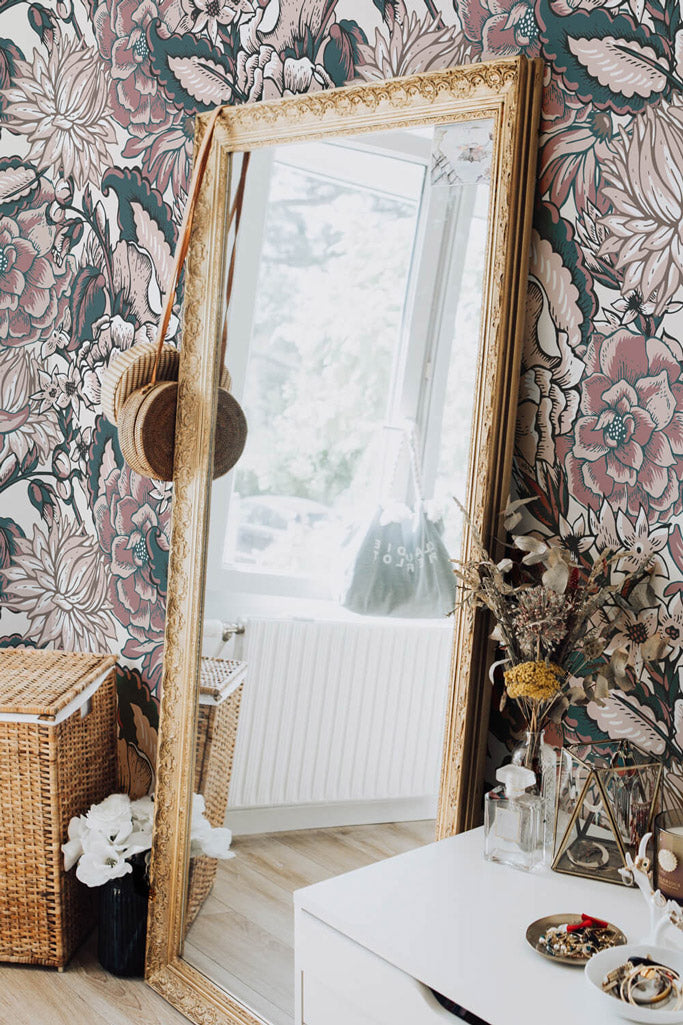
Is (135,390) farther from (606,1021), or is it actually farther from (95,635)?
(606,1021)

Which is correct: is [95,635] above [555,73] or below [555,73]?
below

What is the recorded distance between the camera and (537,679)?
1354 mm

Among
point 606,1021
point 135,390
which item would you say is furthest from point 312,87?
point 606,1021

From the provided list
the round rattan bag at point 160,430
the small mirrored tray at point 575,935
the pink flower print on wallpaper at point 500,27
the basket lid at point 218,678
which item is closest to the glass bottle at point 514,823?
the small mirrored tray at point 575,935

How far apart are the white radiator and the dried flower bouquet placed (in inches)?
6.6

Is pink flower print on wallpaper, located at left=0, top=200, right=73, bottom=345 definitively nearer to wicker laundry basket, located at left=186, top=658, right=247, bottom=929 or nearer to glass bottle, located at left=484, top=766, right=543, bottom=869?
wicker laundry basket, located at left=186, top=658, right=247, bottom=929

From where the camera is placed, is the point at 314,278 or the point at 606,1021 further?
the point at 314,278

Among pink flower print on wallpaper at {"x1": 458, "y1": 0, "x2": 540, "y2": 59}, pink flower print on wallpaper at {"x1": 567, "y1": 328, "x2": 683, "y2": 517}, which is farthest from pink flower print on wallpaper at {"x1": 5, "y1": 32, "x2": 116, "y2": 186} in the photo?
pink flower print on wallpaper at {"x1": 567, "y1": 328, "x2": 683, "y2": 517}

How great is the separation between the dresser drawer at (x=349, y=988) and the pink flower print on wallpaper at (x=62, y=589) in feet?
4.03

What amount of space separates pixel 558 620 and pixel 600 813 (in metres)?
0.27

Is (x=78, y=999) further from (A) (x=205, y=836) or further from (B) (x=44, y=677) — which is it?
(B) (x=44, y=677)

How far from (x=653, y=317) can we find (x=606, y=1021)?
916 millimetres

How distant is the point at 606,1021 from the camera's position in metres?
1.03

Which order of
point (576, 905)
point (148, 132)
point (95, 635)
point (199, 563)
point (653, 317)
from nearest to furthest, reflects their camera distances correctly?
1. point (576, 905)
2. point (653, 317)
3. point (199, 563)
4. point (148, 132)
5. point (95, 635)
